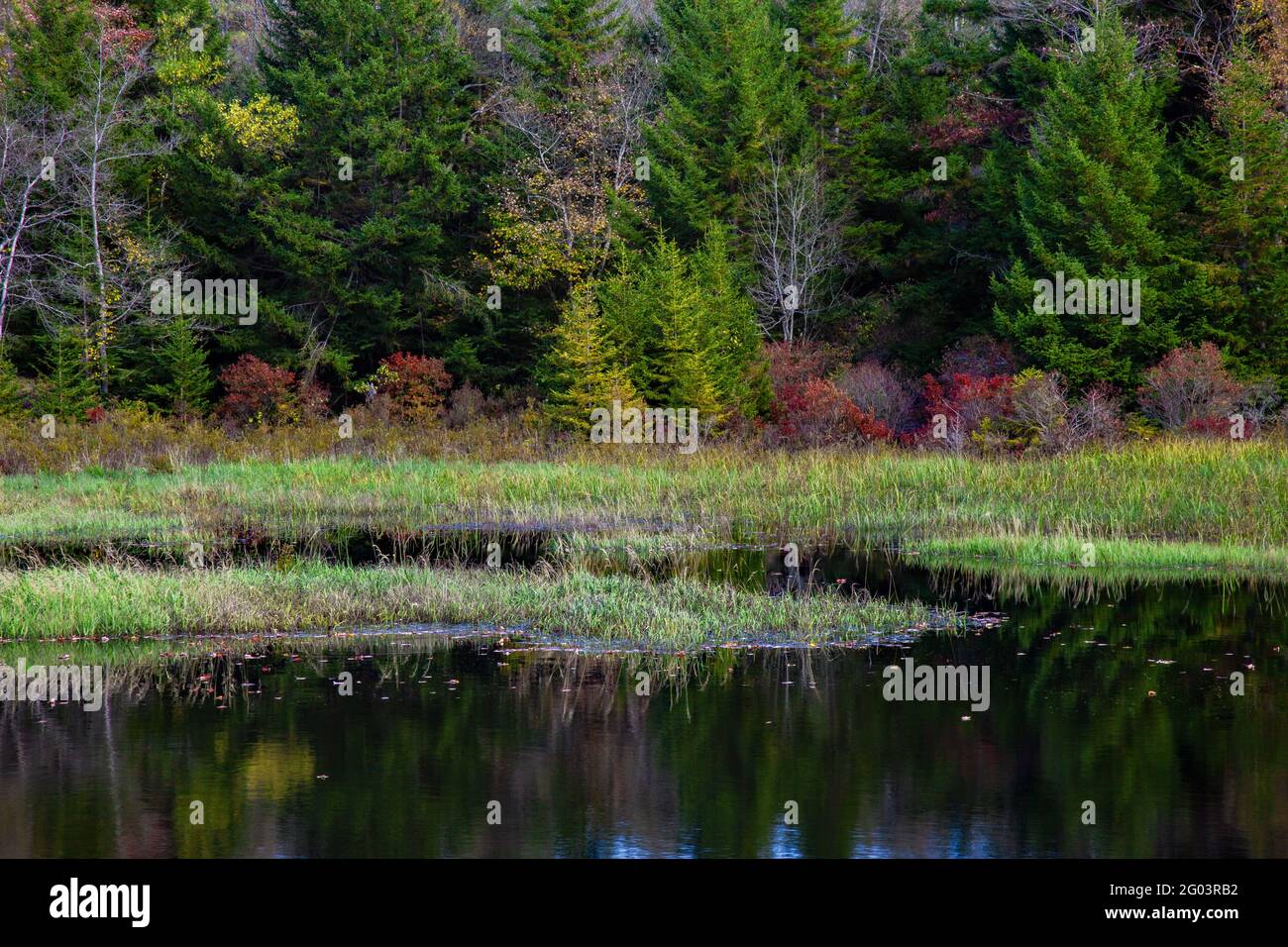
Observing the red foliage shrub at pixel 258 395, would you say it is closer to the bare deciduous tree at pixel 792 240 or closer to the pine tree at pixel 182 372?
the pine tree at pixel 182 372

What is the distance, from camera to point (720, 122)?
41.6m

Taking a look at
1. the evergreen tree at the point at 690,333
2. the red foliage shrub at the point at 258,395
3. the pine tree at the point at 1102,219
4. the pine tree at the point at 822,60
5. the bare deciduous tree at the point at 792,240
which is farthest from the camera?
the pine tree at the point at 822,60

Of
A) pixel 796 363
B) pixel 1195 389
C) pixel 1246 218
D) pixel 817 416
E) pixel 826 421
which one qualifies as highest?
pixel 1246 218

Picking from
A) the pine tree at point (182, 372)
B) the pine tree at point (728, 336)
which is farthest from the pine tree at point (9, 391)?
the pine tree at point (728, 336)

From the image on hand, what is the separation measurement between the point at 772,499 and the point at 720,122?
20.0 m

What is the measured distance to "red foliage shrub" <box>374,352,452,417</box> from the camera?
129 feet

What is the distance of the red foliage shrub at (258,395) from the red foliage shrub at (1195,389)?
2128 cm

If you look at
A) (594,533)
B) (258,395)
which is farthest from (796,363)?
(594,533)

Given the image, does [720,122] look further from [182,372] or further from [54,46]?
[54,46]

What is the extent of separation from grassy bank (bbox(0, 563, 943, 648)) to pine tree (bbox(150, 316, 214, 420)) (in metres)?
23.7

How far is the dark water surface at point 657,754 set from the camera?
8.98 m

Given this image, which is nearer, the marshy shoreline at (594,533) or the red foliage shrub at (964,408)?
the marshy shoreline at (594,533)

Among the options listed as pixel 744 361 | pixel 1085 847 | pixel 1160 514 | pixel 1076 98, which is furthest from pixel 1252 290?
pixel 1085 847
